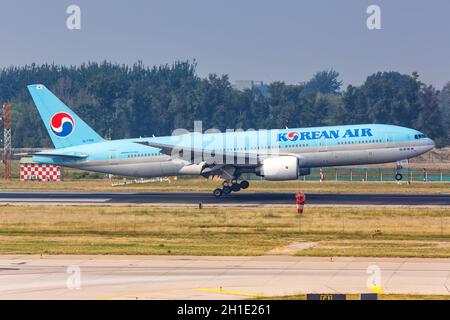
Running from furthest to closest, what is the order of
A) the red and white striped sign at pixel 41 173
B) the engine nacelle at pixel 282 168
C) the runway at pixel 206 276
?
the red and white striped sign at pixel 41 173, the engine nacelle at pixel 282 168, the runway at pixel 206 276

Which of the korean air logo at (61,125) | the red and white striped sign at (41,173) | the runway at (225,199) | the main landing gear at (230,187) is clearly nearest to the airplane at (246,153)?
the main landing gear at (230,187)

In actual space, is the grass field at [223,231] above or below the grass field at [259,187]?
below

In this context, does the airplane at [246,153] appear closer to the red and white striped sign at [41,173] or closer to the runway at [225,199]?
the runway at [225,199]

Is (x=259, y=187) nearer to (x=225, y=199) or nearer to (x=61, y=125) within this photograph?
(x=225, y=199)

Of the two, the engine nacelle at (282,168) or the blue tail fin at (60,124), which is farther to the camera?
the blue tail fin at (60,124)

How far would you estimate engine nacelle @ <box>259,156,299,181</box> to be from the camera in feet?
198

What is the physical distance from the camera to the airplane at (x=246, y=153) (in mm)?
61750

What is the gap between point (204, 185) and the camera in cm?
7381

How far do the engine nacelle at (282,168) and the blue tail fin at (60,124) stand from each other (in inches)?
556

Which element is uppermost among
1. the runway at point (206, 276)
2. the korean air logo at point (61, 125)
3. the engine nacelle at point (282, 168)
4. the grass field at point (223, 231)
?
the korean air logo at point (61, 125)

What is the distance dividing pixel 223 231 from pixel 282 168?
1566cm

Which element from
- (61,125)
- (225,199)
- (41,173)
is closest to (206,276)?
(225,199)

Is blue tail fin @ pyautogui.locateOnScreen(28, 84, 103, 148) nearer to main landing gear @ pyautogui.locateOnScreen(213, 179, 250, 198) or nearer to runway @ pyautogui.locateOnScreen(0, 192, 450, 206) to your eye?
runway @ pyautogui.locateOnScreen(0, 192, 450, 206)
